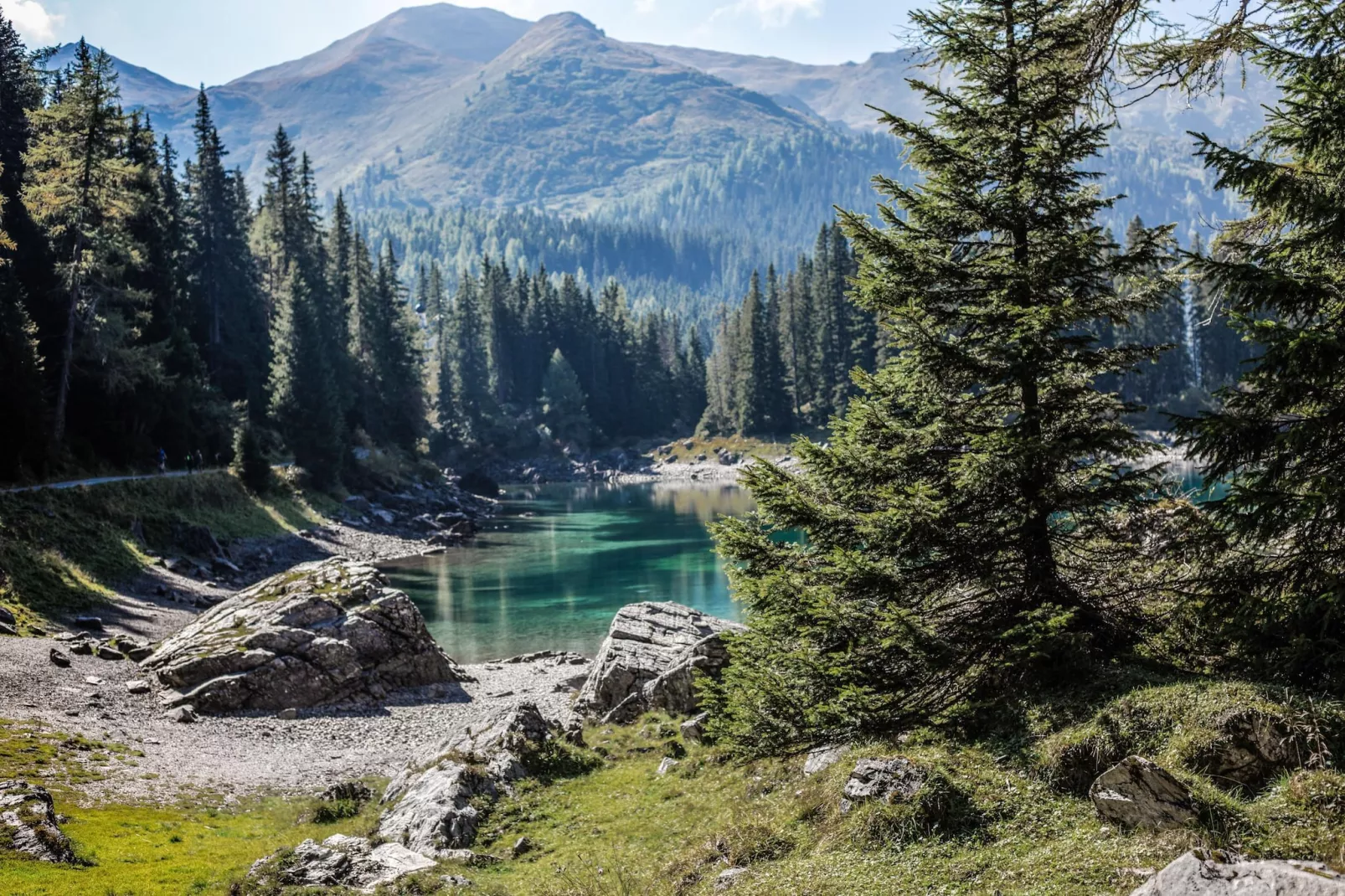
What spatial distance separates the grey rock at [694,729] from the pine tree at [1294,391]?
11124 mm

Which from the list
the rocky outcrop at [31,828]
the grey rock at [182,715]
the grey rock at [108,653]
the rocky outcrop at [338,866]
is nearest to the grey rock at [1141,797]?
the rocky outcrop at [338,866]

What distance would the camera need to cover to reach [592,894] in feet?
40.2

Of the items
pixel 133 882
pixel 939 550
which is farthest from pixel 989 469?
pixel 133 882

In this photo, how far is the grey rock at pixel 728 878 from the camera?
37.3 ft

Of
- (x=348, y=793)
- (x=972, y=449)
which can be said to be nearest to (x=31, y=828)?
(x=348, y=793)

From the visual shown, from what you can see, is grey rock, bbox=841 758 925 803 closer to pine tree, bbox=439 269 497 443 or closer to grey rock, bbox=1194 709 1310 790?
grey rock, bbox=1194 709 1310 790

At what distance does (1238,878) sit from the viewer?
294 inches

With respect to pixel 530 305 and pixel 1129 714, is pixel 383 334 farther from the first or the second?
pixel 1129 714

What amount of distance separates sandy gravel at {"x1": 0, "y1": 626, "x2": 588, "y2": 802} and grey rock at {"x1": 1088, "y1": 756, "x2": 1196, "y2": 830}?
17.2 meters

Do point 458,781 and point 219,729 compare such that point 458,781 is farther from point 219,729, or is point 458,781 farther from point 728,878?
point 219,729

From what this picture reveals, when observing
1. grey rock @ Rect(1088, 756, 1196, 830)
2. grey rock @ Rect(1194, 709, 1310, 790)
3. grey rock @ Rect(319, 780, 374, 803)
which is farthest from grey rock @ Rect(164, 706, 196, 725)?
grey rock @ Rect(1194, 709, 1310, 790)

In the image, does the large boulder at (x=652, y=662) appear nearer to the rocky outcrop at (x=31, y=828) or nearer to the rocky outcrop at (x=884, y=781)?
the rocky outcrop at (x=884, y=781)

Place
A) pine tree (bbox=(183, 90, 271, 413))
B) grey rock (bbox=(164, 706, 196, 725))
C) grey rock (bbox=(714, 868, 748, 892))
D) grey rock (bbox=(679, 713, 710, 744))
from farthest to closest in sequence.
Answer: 1. pine tree (bbox=(183, 90, 271, 413))
2. grey rock (bbox=(164, 706, 196, 725))
3. grey rock (bbox=(679, 713, 710, 744))
4. grey rock (bbox=(714, 868, 748, 892))

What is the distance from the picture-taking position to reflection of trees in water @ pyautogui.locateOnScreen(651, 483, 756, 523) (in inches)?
3260
